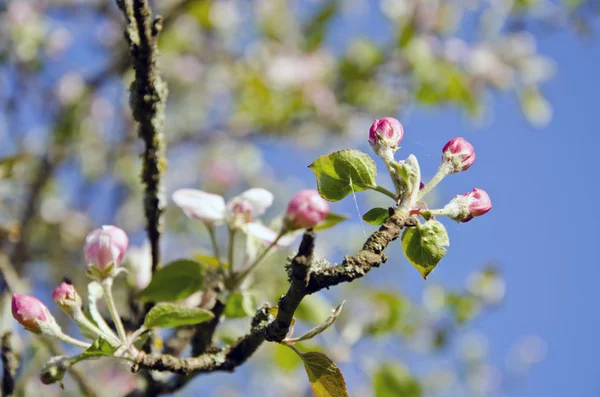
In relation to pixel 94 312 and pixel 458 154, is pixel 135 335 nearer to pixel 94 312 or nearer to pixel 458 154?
pixel 94 312

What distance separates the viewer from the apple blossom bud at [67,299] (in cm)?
90

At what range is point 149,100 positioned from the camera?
988mm

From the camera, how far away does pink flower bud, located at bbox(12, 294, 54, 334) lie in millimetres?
883

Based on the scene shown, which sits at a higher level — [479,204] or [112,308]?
[479,204]

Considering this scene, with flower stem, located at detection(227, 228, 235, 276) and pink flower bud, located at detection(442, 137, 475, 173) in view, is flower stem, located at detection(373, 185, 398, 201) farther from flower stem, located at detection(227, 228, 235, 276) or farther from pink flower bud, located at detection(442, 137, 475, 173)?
flower stem, located at detection(227, 228, 235, 276)

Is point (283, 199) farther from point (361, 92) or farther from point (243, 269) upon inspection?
point (243, 269)

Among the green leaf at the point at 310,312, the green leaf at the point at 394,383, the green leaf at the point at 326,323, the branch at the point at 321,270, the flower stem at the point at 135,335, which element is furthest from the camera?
the green leaf at the point at 394,383

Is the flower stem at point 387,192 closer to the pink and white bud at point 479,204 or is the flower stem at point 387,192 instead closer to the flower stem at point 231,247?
the pink and white bud at point 479,204

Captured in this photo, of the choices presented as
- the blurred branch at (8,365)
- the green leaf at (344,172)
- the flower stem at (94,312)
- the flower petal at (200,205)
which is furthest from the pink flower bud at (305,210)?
the blurred branch at (8,365)

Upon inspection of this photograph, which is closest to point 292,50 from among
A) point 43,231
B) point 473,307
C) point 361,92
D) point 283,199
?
point 361,92

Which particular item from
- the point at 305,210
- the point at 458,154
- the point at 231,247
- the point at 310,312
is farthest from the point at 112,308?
the point at 310,312

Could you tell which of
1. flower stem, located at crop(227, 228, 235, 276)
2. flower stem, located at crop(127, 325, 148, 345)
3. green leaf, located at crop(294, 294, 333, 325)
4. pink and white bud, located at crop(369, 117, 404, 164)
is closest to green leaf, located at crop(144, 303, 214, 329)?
flower stem, located at crop(127, 325, 148, 345)

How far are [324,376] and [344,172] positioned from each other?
0.28m

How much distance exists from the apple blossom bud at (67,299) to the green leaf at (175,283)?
0.11 metres
